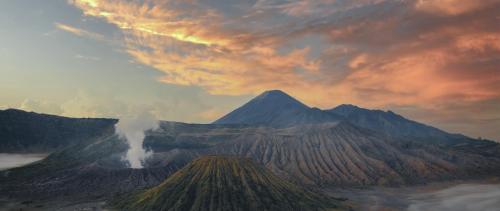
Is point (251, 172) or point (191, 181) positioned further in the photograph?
point (251, 172)

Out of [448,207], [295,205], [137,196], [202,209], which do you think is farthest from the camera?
[448,207]

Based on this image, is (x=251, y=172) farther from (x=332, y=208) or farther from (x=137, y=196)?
(x=137, y=196)

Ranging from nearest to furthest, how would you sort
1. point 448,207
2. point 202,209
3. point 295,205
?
point 202,209
point 295,205
point 448,207

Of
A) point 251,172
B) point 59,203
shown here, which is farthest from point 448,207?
point 59,203

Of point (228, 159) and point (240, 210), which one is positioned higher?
point (228, 159)

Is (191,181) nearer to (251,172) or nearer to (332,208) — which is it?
(251,172)

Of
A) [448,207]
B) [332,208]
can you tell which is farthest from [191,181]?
[448,207]
